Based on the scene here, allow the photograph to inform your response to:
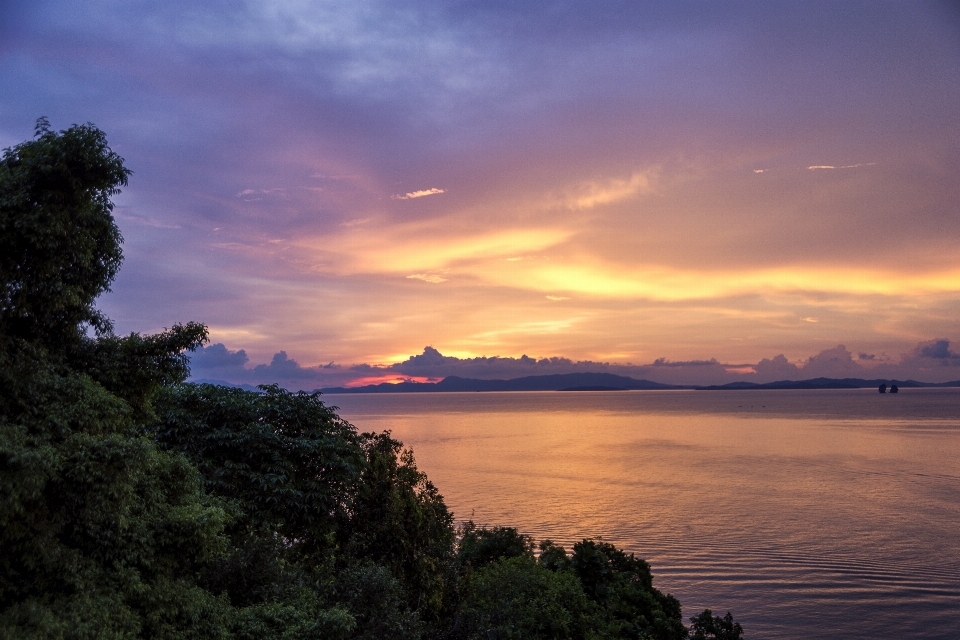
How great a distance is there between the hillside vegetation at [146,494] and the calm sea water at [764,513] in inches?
546

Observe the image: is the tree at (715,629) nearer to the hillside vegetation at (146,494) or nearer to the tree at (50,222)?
the hillside vegetation at (146,494)

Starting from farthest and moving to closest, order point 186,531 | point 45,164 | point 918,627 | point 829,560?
point 829,560, point 918,627, point 186,531, point 45,164

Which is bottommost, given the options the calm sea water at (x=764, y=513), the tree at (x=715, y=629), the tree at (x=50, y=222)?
the calm sea water at (x=764, y=513)

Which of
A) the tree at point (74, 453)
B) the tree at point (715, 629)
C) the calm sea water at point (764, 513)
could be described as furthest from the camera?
the calm sea water at point (764, 513)

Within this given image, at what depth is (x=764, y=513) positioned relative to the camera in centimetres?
5000

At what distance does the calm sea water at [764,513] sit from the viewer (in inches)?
1197

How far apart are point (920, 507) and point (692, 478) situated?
2146 cm

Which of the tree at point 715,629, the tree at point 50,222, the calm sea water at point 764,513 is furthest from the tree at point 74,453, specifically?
the calm sea water at point 764,513

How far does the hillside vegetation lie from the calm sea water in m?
13.9

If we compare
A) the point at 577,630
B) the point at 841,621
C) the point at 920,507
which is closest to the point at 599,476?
the point at 920,507

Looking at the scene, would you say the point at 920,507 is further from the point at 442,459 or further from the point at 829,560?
the point at 442,459

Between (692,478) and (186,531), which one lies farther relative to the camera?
(692,478)

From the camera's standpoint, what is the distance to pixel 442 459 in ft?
281

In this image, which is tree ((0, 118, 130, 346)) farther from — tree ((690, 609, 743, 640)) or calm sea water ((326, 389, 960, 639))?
calm sea water ((326, 389, 960, 639))
